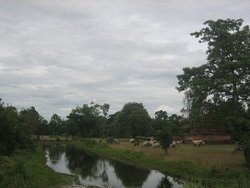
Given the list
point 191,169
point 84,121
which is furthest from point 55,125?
point 191,169

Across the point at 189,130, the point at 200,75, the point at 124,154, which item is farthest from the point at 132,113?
the point at 200,75

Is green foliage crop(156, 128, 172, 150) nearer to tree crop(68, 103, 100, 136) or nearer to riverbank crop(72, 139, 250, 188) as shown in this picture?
riverbank crop(72, 139, 250, 188)

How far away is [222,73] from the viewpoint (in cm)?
4525

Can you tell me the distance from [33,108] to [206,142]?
9605 cm

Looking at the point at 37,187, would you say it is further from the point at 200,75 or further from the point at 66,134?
the point at 66,134

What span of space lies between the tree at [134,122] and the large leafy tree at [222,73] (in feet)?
218

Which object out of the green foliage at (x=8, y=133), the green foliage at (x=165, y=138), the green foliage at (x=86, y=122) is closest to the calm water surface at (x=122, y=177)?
the green foliage at (x=165, y=138)

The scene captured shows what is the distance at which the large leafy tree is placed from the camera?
44812 millimetres

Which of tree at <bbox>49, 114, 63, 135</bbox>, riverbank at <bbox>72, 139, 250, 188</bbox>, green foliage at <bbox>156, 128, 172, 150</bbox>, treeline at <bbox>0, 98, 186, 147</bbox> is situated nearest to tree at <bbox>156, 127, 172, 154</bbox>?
green foliage at <bbox>156, 128, 172, 150</bbox>

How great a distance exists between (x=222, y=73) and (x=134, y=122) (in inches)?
2779

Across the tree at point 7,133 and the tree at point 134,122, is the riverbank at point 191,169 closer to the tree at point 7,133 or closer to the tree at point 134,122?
the tree at point 7,133

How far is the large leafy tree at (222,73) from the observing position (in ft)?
147

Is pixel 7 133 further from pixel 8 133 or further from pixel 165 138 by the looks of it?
pixel 165 138

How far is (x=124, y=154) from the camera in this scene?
2564 inches
